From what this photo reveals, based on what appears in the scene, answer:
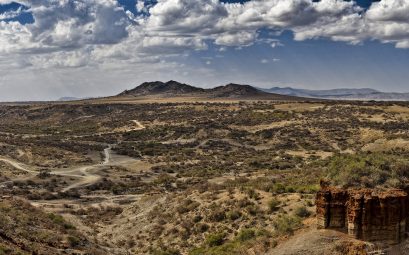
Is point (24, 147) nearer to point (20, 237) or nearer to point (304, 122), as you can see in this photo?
point (304, 122)

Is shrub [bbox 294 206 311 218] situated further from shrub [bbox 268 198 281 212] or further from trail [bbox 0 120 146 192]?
trail [bbox 0 120 146 192]

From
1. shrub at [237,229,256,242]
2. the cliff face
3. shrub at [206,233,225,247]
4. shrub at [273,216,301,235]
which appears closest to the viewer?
the cliff face

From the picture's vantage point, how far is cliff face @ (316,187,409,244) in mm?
15680

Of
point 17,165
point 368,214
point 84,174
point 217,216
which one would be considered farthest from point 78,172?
point 368,214

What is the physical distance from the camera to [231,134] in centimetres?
9294

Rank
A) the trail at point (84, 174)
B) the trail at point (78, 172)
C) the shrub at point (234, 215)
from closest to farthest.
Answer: the shrub at point (234, 215), the trail at point (84, 174), the trail at point (78, 172)

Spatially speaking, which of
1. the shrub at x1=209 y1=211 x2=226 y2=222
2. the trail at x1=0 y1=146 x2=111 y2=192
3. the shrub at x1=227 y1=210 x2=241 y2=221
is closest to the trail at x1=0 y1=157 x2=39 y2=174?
the trail at x1=0 y1=146 x2=111 y2=192

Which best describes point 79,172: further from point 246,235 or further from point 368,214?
point 368,214

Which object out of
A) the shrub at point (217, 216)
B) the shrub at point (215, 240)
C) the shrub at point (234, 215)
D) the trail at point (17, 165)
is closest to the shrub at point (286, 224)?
the shrub at point (215, 240)

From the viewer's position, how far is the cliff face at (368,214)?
15680 millimetres

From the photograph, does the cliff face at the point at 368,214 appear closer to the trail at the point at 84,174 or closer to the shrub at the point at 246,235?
the shrub at the point at 246,235

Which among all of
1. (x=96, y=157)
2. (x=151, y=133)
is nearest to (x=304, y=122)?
(x=151, y=133)

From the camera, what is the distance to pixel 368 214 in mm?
15648

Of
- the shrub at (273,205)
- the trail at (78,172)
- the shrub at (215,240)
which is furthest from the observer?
the trail at (78,172)
